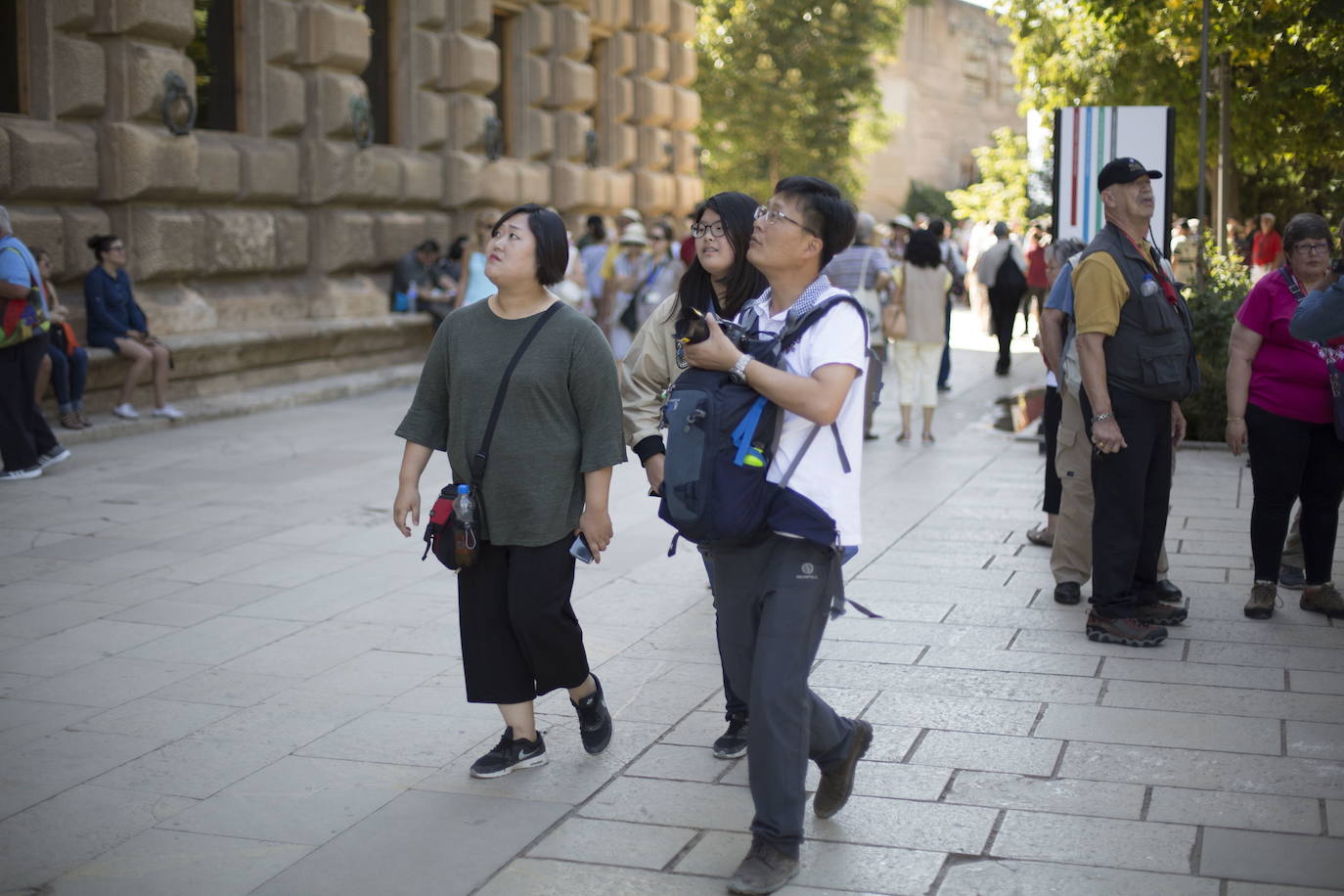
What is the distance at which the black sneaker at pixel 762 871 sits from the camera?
403cm

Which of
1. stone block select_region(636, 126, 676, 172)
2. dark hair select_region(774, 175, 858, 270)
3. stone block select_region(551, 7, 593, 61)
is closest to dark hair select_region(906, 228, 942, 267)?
stone block select_region(551, 7, 593, 61)

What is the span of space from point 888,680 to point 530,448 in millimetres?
1898

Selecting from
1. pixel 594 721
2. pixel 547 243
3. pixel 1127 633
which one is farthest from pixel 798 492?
pixel 1127 633

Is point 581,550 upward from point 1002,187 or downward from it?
downward

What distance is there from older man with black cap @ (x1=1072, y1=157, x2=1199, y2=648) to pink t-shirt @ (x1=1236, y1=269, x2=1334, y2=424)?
53 centimetres

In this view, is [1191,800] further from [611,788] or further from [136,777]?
[136,777]

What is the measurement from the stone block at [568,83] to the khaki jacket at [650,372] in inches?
626

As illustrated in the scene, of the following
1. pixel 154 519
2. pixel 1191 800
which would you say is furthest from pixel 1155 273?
pixel 154 519

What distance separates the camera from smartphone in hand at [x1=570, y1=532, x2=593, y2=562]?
16.2 ft

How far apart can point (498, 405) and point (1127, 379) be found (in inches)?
111

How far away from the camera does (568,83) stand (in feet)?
68.7

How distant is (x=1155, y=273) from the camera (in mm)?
6492

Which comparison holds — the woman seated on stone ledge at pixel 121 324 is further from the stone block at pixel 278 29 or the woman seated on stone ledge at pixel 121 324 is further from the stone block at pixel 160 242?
the stone block at pixel 278 29

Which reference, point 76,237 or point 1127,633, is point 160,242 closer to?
point 76,237
